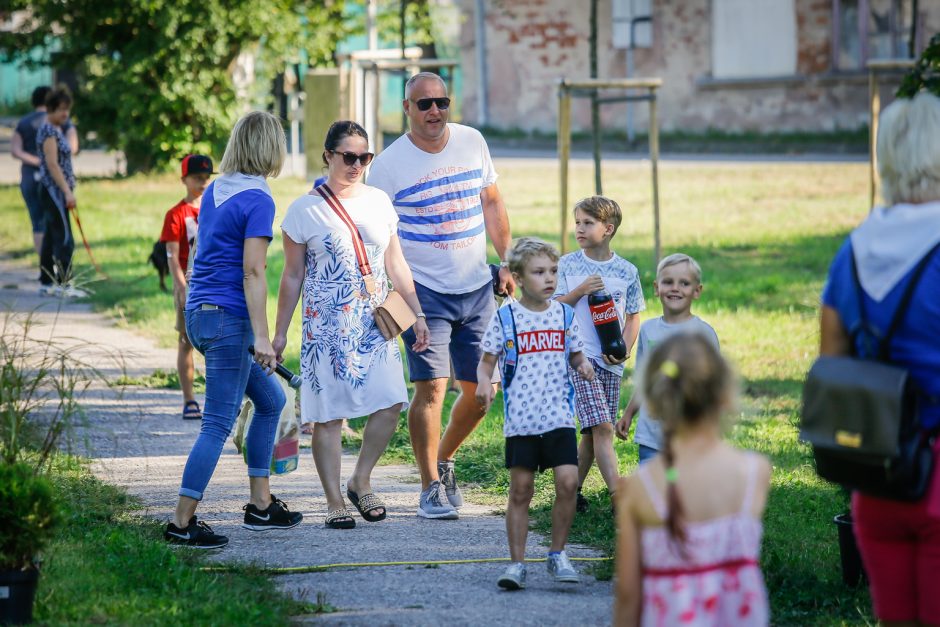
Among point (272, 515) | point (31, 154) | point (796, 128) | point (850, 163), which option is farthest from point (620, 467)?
point (796, 128)

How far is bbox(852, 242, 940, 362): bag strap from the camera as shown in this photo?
3592 millimetres

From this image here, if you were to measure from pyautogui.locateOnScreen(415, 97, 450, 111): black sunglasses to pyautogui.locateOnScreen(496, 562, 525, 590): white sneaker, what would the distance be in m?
2.47

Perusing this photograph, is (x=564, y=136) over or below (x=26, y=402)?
over

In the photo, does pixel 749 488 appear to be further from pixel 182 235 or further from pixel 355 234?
pixel 182 235

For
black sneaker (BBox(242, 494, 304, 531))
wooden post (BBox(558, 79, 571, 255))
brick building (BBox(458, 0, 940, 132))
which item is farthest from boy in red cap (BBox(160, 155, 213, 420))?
brick building (BBox(458, 0, 940, 132))

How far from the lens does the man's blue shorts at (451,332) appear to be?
265 inches

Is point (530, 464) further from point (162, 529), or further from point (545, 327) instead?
point (162, 529)

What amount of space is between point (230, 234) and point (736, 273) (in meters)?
9.13

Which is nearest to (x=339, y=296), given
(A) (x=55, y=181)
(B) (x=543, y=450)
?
(B) (x=543, y=450)

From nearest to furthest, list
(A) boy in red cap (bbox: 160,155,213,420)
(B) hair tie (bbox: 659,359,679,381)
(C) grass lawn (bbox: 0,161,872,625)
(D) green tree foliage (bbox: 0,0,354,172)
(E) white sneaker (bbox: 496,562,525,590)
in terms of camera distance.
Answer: (B) hair tie (bbox: 659,359,679,381) < (E) white sneaker (bbox: 496,562,525,590) < (C) grass lawn (bbox: 0,161,872,625) < (A) boy in red cap (bbox: 160,155,213,420) < (D) green tree foliage (bbox: 0,0,354,172)

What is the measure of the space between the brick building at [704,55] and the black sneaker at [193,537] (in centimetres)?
2535

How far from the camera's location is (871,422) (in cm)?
354

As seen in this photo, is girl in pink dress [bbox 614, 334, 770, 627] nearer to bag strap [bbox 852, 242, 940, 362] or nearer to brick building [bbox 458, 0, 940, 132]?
bag strap [bbox 852, 242, 940, 362]

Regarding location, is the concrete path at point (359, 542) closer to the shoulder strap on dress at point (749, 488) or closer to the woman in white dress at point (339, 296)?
the woman in white dress at point (339, 296)
